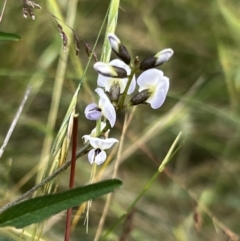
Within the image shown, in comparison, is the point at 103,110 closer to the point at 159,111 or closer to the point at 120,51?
the point at 120,51

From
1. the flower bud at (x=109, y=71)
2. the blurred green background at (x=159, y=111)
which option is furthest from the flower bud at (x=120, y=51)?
the blurred green background at (x=159, y=111)

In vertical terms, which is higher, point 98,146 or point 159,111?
point 98,146

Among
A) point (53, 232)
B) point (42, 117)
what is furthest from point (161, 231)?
point (42, 117)

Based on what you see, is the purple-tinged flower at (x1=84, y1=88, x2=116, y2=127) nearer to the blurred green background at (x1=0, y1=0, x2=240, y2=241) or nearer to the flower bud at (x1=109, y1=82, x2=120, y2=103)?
the flower bud at (x1=109, y1=82, x2=120, y2=103)

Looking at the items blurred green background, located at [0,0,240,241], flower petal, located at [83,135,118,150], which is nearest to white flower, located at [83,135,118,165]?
flower petal, located at [83,135,118,150]

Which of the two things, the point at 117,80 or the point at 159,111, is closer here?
the point at 117,80

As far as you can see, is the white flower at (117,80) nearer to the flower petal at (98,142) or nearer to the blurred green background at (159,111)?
the flower petal at (98,142)

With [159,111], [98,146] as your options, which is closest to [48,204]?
[98,146]
